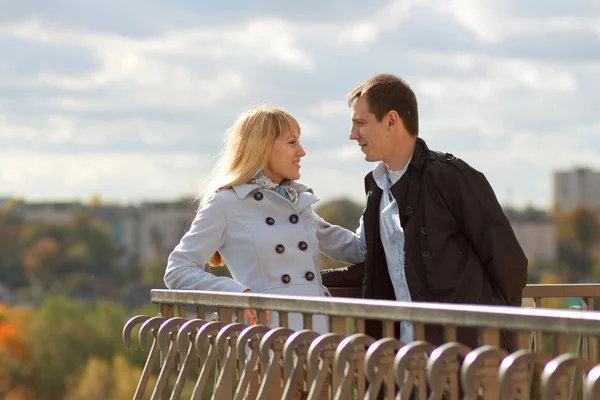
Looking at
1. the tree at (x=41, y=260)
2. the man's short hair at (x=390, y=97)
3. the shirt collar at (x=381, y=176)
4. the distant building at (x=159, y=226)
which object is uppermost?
the distant building at (x=159, y=226)

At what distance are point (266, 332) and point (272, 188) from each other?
3.66 feet

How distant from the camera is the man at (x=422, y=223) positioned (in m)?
4.97

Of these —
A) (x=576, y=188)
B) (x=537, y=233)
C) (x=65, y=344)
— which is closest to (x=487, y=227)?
(x=65, y=344)

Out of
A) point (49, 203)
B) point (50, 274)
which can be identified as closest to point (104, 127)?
point (49, 203)

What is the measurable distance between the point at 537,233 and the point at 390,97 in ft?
359

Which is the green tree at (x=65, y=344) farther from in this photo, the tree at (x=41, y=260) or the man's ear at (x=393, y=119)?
the man's ear at (x=393, y=119)

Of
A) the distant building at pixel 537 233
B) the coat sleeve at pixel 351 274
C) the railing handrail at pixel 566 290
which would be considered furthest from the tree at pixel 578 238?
the coat sleeve at pixel 351 274

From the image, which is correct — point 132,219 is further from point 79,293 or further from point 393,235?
point 393,235

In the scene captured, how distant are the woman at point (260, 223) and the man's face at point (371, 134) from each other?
0.81 feet

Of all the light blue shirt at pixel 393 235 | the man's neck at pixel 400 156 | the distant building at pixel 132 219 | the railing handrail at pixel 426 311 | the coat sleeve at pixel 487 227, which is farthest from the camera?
the distant building at pixel 132 219

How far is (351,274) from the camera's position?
218 inches

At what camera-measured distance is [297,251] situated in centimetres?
527

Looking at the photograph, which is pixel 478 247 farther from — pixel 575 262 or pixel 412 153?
pixel 575 262

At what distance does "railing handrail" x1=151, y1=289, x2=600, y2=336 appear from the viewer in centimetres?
314
